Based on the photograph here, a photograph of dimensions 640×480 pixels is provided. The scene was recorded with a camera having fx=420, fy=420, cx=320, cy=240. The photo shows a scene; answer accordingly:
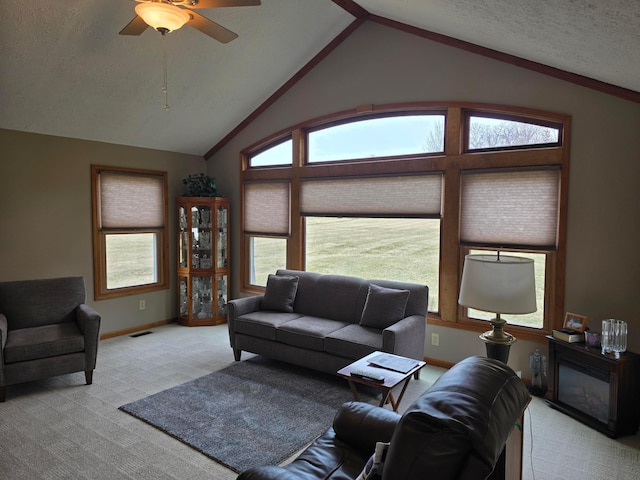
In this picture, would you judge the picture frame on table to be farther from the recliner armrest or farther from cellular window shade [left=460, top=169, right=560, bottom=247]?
the recliner armrest

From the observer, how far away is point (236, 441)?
9.46 ft

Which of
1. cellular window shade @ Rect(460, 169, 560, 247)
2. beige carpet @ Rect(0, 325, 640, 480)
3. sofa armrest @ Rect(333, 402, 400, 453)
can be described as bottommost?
beige carpet @ Rect(0, 325, 640, 480)

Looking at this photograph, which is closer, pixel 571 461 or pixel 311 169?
pixel 571 461

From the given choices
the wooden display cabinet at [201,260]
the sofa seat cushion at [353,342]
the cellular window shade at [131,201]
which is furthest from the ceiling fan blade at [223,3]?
the wooden display cabinet at [201,260]

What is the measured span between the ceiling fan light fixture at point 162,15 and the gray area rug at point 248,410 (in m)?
2.78

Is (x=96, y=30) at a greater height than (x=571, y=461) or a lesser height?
greater

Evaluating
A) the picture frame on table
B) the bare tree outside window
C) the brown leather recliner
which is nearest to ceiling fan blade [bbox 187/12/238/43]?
Answer: the bare tree outside window

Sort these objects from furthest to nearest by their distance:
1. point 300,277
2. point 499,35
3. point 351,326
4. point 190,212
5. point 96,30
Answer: point 190,212 → point 300,277 → point 351,326 → point 96,30 → point 499,35

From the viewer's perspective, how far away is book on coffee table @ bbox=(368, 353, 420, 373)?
119 inches

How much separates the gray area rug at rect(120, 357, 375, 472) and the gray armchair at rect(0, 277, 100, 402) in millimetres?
792

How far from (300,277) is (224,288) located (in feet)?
5.63

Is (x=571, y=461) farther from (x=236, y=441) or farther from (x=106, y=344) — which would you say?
(x=106, y=344)

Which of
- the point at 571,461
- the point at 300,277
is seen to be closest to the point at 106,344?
the point at 300,277

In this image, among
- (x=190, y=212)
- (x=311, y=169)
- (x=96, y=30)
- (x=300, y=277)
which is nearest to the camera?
(x=96, y=30)
